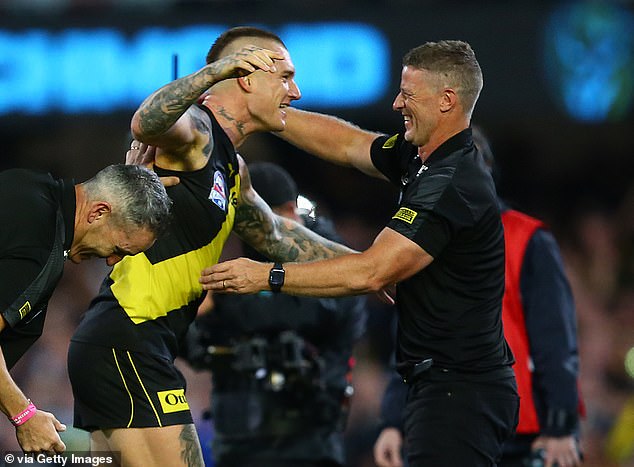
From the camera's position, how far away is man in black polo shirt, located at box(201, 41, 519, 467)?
16.3 feet

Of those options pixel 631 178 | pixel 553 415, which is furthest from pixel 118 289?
pixel 631 178

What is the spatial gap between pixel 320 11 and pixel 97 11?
1813mm

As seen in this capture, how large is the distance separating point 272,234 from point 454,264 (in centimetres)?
97

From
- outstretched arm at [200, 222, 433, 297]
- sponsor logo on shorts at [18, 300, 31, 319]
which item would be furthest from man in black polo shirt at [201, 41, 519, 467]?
sponsor logo on shorts at [18, 300, 31, 319]

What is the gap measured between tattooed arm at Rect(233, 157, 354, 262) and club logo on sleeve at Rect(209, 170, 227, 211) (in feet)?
1.09

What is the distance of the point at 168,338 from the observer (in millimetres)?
5074

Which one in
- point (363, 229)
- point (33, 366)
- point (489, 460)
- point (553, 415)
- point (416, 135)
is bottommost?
point (33, 366)

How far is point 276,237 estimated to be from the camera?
569 cm

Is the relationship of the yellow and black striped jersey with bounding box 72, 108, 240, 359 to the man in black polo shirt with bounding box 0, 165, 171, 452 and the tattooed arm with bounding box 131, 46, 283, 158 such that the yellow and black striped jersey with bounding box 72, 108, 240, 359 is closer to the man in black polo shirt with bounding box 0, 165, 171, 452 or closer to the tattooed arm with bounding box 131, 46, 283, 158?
the man in black polo shirt with bounding box 0, 165, 171, 452

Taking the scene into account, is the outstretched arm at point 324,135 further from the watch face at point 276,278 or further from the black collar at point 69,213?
the black collar at point 69,213

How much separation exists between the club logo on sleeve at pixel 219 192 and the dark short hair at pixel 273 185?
5.03 ft

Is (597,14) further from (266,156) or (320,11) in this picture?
(266,156)

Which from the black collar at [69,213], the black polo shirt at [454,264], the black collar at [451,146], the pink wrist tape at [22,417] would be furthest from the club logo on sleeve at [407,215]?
the pink wrist tape at [22,417]

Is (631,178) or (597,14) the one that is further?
(631,178)
